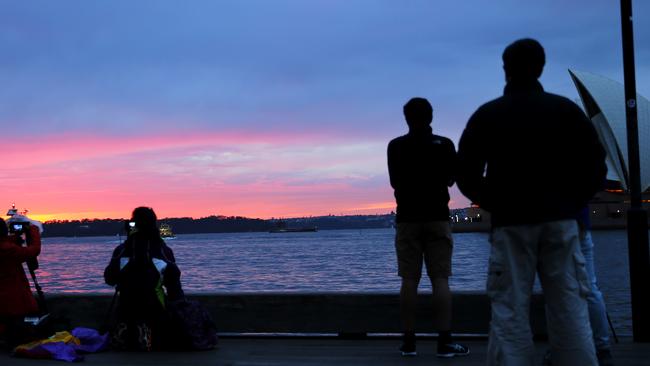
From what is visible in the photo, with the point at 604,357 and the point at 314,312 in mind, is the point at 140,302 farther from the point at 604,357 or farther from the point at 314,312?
the point at 604,357

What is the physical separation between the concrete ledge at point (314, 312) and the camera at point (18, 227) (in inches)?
33.8

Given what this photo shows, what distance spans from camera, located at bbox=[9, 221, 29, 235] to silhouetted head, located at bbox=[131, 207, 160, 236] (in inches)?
49.2

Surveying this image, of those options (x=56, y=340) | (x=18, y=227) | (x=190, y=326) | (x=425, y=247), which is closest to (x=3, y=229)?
(x=18, y=227)

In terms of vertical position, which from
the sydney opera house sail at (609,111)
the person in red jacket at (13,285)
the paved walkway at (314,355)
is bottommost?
the paved walkway at (314,355)

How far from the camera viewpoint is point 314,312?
6.52 metres

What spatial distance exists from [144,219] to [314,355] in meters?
1.77

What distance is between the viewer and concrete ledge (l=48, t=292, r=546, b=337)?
617cm

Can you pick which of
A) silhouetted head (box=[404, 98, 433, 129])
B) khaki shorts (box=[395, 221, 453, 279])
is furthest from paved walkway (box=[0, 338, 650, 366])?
silhouetted head (box=[404, 98, 433, 129])

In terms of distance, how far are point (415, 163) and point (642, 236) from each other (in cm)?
200

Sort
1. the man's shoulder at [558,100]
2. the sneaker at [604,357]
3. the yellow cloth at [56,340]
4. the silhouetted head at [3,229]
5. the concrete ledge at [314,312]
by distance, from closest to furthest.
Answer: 1. the man's shoulder at [558,100]
2. the sneaker at [604,357]
3. the yellow cloth at [56,340]
4. the concrete ledge at [314,312]
5. the silhouetted head at [3,229]

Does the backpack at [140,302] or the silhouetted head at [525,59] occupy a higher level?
the silhouetted head at [525,59]

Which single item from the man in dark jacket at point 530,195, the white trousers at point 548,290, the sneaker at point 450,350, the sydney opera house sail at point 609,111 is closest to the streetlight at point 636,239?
the sneaker at point 450,350

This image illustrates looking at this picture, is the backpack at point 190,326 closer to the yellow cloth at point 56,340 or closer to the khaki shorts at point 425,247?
the yellow cloth at point 56,340

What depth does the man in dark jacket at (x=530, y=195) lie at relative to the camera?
3.07m
